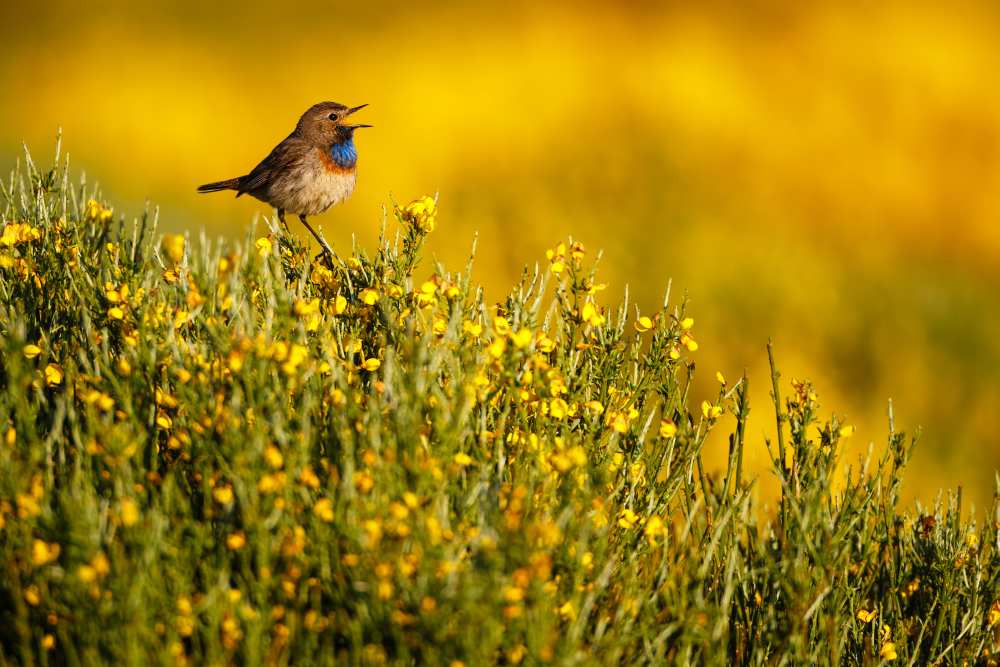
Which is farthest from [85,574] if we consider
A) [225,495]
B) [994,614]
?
[994,614]

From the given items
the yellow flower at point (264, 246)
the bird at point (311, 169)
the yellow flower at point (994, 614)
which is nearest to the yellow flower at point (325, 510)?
the yellow flower at point (264, 246)

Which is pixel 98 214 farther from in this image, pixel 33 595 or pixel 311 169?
pixel 311 169

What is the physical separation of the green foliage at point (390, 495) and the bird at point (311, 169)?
1.46 m

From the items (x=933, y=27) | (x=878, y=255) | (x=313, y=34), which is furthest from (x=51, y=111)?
(x=933, y=27)

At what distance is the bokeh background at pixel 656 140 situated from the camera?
9.31 metres

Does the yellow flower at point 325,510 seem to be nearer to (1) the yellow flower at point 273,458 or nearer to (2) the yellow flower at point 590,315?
(1) the yellow flower at point 273,458

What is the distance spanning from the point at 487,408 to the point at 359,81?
31.9ft

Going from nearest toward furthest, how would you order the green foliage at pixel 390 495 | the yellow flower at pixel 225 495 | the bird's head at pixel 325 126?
the green foliage at pixel 390 495
the yellow flower at pixel 225 495
the bird's head at pixel 325 126

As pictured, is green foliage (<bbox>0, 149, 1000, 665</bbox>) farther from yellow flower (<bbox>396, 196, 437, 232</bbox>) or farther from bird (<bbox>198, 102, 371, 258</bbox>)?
bird (<bbox>198, 102, 371, 258</bbox>)

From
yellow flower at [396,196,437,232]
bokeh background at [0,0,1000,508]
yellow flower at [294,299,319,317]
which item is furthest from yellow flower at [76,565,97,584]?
bokeh background at [0,0,1000,508]

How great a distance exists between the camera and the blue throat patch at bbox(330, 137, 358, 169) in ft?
18.6

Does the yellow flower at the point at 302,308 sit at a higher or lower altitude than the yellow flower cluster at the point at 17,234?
lower

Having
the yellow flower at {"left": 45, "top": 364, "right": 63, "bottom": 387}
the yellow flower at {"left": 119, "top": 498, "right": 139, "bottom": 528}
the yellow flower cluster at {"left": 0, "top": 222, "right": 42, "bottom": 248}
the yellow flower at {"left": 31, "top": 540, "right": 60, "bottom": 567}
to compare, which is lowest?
the yellow flower at {"left": 31, "top": 540, "right": 60, "bottom": 567}

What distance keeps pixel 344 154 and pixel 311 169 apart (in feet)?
0.77
